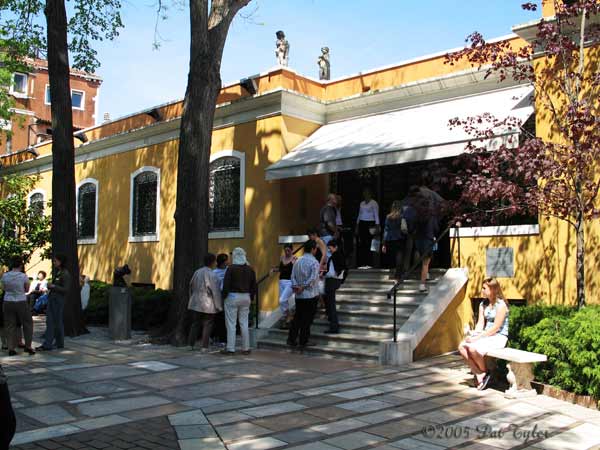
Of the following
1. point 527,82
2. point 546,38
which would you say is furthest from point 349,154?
point 546,38

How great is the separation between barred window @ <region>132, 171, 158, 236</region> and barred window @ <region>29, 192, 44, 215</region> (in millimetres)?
4030

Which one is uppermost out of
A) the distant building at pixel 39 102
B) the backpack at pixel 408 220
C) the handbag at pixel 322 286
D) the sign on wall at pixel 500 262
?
the distant building at pixel 39 102

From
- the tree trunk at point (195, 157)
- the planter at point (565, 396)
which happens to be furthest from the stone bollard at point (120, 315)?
the planter at point (565, 396)

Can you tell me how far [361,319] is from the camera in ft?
32.8

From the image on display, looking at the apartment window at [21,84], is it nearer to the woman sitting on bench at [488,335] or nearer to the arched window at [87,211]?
the arched window at [87,211]

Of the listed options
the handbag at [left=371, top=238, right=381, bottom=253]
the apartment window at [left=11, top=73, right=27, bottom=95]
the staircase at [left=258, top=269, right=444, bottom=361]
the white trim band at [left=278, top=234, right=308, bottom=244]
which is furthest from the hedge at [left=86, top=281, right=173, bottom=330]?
the apartment window at [left=11, top=73, right=27, bottom=95]

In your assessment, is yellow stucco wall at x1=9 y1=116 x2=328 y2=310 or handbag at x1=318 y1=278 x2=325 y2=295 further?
yellow stucco wall at x1=9 y1=116 x2=328 y2=310

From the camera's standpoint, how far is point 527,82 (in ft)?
35.1

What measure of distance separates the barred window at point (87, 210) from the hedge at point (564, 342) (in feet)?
47.7

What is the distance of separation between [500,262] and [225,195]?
6.90 meters

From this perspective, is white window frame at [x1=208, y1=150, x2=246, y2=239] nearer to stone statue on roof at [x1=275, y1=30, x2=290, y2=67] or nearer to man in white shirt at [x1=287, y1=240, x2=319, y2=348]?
stone statue on roof at [x1=275, y1=30, x2=290, y2=67]

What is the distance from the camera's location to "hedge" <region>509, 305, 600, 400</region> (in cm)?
621

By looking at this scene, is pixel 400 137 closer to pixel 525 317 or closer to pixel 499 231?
pixel 499 231

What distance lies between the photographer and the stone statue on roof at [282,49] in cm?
1359
